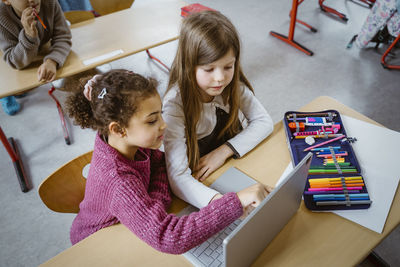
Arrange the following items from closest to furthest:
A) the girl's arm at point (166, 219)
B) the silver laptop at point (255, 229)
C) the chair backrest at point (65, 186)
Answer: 1. the silver laptop at point (255, 229)
2. the girl's arm at point (166, 219)
3. the chair backrest at point (65, 186)

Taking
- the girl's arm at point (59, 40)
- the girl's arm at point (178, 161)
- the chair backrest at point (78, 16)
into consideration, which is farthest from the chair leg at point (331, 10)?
the girl's arm at point (178, 161)

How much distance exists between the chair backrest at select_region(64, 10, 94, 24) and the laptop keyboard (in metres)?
2.12

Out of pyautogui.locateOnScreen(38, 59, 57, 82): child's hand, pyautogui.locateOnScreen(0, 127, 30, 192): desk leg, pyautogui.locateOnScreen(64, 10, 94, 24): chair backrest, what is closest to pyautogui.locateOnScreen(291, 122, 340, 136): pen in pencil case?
pyautogui.locateOnScreen(38, 59, 57, 82): child's hand

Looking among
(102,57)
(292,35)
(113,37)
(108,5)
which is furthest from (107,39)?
(292,35)

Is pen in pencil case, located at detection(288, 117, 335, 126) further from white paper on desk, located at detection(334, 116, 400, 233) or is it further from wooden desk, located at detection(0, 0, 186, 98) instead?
wooden desk, located at detection(0, 0, 186, 98)

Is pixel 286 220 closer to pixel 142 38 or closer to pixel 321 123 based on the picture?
pixel 321 123

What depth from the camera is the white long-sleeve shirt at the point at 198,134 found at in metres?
0.93

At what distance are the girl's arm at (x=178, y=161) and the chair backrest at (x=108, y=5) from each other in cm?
190

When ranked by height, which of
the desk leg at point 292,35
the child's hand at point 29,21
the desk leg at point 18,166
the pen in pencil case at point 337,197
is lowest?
the desk leg at point 18,166

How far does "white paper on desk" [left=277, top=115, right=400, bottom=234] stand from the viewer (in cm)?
84

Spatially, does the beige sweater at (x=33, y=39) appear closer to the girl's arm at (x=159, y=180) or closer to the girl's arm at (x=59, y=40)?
the girl's arm at (x=59, y=40)

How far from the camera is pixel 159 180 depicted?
986 millimetres

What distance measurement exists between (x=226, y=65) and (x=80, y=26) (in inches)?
61.3

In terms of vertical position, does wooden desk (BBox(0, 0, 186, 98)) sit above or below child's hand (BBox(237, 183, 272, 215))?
below
